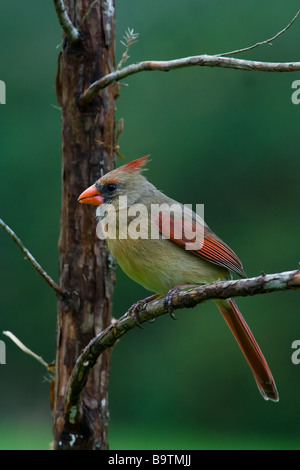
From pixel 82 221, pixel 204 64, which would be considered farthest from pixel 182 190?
pixel 204 64

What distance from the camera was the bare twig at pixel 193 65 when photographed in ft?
8.44

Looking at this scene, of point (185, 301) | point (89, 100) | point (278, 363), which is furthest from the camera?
point (278, 363)

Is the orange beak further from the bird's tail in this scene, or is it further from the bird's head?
the bird's tail

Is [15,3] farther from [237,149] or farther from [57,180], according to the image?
[237,149]

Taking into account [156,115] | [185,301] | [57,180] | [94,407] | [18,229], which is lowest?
[94,407]

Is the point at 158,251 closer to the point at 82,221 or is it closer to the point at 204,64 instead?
the point at 82,221

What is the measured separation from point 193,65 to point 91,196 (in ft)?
2.62

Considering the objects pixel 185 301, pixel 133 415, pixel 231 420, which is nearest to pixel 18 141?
pixel 133 415

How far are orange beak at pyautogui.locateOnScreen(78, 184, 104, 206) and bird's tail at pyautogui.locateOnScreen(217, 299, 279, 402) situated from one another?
76cm

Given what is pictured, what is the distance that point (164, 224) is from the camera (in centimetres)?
334

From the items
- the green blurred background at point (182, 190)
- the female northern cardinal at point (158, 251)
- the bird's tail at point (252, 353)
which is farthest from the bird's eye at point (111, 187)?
the green blurred background at point (182, 190)

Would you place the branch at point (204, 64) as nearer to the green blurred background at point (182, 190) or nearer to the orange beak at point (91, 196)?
the orange beak at point (91, 196)

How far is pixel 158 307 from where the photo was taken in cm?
291

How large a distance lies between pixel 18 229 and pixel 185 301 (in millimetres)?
5438
